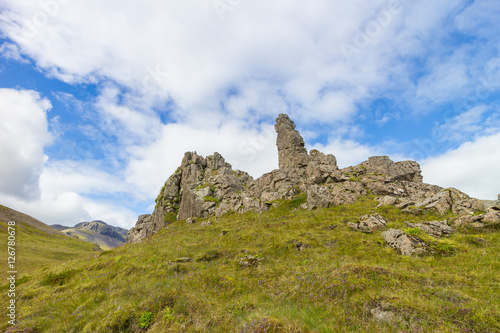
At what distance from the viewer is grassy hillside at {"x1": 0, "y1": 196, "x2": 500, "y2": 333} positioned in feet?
24.5

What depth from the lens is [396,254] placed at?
14359mm

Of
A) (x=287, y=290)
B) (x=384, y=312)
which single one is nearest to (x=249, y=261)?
(x=287, y=290)

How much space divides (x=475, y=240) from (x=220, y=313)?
57.6ft

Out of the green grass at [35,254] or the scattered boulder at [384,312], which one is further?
the green grass at [35,254]

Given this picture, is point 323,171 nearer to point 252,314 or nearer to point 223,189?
point 223,189

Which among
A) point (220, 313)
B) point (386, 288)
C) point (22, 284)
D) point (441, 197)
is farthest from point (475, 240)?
point (22, 284)

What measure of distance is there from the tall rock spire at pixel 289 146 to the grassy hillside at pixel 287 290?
122 feet

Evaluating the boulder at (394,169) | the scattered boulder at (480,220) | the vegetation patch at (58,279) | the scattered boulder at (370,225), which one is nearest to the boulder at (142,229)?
the vegetation patch at (58,279)

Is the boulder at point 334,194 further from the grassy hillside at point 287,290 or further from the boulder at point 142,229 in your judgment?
the boulder at point 142,229

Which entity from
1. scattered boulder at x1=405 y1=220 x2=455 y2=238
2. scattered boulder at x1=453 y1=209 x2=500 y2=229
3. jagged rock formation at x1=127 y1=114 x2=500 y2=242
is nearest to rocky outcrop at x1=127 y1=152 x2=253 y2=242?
jagged rock formation at x1=127 y1=114 x2=500 y2=242

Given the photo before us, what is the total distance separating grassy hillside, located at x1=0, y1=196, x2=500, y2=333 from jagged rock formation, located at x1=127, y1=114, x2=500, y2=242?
39.9 ft

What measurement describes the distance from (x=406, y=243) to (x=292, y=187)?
2861 centimetres

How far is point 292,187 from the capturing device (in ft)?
142

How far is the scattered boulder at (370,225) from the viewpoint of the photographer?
19266 mm
